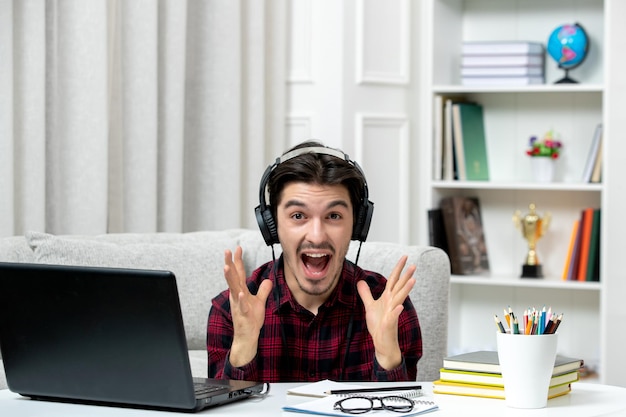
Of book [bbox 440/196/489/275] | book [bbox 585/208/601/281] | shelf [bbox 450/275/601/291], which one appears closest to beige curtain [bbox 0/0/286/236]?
book [bbox 440/196/489/275]

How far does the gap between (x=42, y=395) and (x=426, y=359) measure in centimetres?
108

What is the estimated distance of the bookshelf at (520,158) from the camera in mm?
3688

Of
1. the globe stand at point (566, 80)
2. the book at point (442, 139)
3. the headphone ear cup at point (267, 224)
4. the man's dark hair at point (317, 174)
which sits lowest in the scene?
the headphone ear cup at point (267, 224)

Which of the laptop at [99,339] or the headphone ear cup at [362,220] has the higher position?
the headphone ear cup at [362,220]

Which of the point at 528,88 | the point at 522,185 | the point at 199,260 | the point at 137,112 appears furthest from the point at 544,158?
the point at 199,260

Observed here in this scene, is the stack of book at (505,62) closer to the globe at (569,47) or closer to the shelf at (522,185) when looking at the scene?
the globe at (569,47)

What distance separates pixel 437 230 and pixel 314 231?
2028mm

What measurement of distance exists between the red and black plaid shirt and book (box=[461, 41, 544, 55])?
6.71 ft

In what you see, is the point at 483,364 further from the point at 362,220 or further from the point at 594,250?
the point at 594,250

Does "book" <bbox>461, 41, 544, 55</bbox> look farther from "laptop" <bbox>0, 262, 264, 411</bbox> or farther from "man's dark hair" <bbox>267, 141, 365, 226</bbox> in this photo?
"laptop" <bbox>0, 262, 264, 411</bbox>

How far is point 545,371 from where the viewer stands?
1.32m

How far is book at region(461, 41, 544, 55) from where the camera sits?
3.63 meters

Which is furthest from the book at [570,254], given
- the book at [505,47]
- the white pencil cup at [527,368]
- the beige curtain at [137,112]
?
the white pencil cup at [527,368]

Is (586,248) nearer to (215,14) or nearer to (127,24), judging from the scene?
(215,14)
